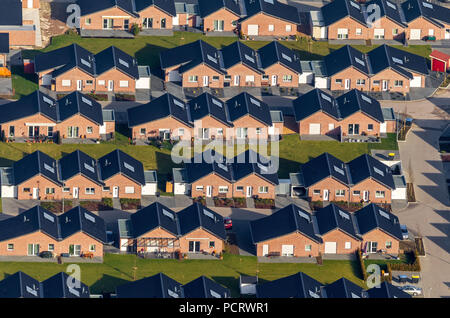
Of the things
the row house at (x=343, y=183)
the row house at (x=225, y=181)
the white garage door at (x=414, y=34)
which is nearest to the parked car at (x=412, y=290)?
the row house at (x=343, y=183)

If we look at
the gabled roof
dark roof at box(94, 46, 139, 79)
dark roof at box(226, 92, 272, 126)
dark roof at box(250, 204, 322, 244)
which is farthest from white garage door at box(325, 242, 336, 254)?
the gabled roof

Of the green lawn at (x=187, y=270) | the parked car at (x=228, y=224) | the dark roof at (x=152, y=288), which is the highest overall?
the dark roof at (x=152, y=288)

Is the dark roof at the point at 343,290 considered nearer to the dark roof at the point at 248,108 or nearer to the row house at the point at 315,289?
the row house at the point at 315,289

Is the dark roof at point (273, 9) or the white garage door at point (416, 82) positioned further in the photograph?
the dark roof at point (273, 9)

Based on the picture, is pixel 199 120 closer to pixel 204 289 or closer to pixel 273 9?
pixel 273 9

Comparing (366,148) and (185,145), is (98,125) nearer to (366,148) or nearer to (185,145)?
(185,145)

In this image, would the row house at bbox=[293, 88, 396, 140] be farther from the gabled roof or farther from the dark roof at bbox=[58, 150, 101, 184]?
the dark roof at bbox=[58, 150, 101, 184]

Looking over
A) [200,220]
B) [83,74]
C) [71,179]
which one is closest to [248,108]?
[83,74]
